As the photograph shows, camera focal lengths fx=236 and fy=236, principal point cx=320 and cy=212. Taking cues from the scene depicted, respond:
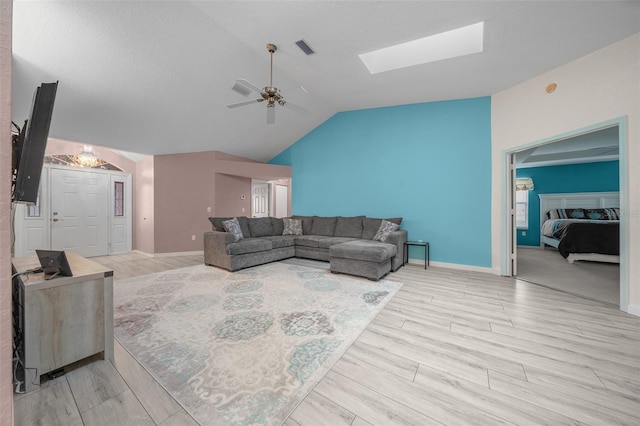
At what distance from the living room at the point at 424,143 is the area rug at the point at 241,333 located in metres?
2.14

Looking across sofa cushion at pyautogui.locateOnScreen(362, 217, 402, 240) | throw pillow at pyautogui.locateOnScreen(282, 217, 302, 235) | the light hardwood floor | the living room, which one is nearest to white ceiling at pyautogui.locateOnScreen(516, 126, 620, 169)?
the living room

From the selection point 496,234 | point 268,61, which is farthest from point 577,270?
point 268,61

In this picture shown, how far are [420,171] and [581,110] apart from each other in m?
2.25

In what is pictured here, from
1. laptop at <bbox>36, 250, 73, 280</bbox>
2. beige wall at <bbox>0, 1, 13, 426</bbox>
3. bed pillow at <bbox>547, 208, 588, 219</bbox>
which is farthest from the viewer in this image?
bed pillow at <bbox>547, 208, 588, 219</bbox>

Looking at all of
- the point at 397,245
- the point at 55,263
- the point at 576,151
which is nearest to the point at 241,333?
the point at 55,263

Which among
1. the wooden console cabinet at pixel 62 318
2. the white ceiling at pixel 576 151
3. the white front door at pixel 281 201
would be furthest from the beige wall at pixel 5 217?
the white front door at pixel 281 201

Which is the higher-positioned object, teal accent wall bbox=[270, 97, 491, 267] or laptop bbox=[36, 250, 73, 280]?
teal accent wall bbox=[270, 97, 491, 267]

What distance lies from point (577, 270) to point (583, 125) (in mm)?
2793

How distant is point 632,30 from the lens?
244cm

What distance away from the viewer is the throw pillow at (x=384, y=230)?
440 centimetres

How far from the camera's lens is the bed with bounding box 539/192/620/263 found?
451cm

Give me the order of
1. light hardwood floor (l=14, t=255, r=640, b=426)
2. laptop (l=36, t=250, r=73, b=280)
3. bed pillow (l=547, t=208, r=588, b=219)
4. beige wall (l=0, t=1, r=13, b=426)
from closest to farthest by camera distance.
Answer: beige wall (l=0, t=1, r=13, b=426) → light hardwood floor (l=14, t=255, r=640, b=426) → laptop (l=36, t=250, r=73, b=280) → bed pillow (l=547, t=208, r=588, b=219)

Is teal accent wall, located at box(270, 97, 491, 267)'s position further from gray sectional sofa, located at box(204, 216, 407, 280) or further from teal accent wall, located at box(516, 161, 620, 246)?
teal accent wall, located at box(516, 161, 620, 246)

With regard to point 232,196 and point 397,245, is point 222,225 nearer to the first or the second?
point 232,196
